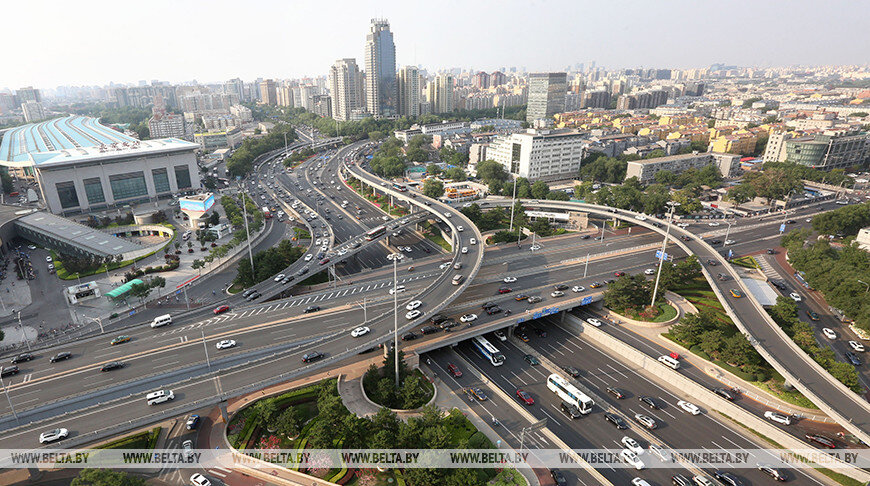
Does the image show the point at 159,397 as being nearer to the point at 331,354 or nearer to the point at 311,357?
the point at 311,357

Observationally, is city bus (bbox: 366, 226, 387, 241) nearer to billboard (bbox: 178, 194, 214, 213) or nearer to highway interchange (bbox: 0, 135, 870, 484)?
highway interchange (bbox: 0, 135, 870, 484)

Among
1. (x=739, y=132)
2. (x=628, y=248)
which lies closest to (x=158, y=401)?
(x=628, y=248)

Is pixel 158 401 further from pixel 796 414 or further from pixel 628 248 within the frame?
pixel 628 248

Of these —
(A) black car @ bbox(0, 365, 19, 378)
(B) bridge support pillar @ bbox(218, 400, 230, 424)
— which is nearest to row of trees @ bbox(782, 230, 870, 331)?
(B) bridge support pillar @ bbox(218, 400, 230, 424)

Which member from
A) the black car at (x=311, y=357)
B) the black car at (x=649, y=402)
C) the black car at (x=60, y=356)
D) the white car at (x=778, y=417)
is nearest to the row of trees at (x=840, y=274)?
the white car at (x=778, y=417)

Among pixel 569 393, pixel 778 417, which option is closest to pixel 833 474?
pixel 778 417

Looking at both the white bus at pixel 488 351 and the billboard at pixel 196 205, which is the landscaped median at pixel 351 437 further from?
the billboard at pixel 196 205
